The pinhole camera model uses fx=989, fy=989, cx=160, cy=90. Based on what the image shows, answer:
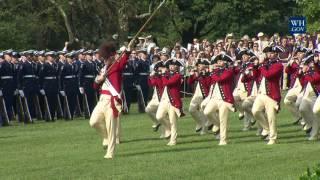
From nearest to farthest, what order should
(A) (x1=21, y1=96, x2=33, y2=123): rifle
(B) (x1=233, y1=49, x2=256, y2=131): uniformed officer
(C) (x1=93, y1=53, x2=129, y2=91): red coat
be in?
(C) (x1=93, y1=53, x2=129, y2=91): red coat, (B) (x1=233, y1=49, x2=256, y2=131): uniformed officer, (A) (x1=21, y1=96, x2=33, y2=123): rifle

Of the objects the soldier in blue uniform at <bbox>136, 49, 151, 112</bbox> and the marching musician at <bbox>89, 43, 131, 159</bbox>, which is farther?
the soldier in blue uniform at <bbox>136, 49, 151, 112</bbox>

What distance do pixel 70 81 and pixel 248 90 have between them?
9268mm

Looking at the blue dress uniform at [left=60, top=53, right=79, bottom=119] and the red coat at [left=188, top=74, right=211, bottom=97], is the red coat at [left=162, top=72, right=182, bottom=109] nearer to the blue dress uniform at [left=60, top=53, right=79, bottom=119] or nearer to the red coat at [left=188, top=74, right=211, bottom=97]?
the red coat at [left=188, top=74, right=211, bottom=97]

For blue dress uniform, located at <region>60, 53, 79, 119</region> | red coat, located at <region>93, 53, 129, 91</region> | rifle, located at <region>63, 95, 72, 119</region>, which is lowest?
rifle, located at <region>63, 95, 72, 119</region>

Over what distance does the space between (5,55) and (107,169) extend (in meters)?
13.8

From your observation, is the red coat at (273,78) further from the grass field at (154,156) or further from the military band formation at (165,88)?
the grass field at (154,156)

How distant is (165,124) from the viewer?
23.6 meters

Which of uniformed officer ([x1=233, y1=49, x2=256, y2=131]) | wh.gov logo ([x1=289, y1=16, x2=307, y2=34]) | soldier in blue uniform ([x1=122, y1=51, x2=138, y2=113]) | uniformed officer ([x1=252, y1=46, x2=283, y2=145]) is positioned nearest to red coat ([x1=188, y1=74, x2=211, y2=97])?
uniformed officer ([x1=233, y1=49, x2=256, y2=131])

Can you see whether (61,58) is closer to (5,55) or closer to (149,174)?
(5,55)

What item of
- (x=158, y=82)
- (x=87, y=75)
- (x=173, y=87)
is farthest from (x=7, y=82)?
(x=173, y=87)

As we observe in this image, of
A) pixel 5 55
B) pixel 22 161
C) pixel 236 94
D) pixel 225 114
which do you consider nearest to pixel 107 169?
pixel 22 161

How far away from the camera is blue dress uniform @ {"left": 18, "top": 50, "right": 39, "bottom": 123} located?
30987 millimetres

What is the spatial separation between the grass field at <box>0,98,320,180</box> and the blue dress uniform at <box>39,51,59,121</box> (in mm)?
4747

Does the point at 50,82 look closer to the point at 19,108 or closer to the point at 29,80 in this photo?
the point at 29,80
